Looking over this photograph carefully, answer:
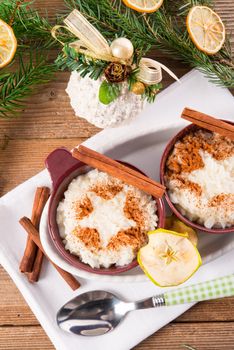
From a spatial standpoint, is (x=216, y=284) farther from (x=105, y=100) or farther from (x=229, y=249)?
(x=105, y=100)

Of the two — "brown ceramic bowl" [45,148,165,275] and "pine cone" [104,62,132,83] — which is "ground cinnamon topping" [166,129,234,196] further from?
"pine cone" [104,62,132,83]


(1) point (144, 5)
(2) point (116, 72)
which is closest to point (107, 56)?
(2) point (116, 72)

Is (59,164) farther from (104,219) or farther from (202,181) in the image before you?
(202,181)

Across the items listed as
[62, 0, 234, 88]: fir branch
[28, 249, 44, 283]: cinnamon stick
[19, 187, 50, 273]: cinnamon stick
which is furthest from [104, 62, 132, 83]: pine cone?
[28, 249, 44, 283]: cinnamon stick

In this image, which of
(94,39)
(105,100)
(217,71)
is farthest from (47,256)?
(217,71)

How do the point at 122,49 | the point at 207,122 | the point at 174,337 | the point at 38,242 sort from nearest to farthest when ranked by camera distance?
the point at 122,49, the point at 207,122, the point at 38,242, the point at 174,337

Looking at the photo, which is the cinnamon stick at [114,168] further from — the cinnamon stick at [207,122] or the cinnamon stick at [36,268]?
the cinnamon stick at [36,268]
